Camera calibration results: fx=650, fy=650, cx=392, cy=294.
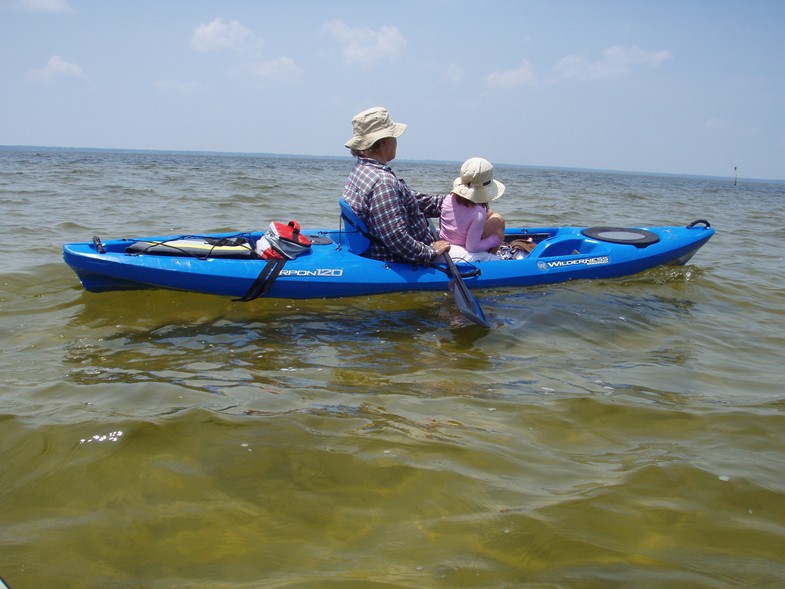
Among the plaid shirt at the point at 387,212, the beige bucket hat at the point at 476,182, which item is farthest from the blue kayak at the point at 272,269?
the beige bucket hat at the point at 476,182

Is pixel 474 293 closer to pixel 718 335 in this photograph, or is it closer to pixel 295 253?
pixel 295 253

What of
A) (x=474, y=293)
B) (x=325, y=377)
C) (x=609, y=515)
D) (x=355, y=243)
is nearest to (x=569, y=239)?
(x=474, y=293)

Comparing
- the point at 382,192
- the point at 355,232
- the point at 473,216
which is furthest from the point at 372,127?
the point at 473,216

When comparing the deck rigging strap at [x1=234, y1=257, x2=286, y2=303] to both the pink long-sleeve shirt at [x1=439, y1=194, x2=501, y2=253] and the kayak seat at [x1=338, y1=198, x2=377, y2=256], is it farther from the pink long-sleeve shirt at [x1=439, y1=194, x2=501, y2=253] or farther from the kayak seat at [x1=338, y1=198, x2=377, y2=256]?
the pink long-sleeve shirt at [x1=439, y1=194, x2=501, y2=253]

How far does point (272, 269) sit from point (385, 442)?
2.75 m

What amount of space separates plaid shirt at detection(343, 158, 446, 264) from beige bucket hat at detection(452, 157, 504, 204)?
1.52ft

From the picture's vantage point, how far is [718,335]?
559 centimetres

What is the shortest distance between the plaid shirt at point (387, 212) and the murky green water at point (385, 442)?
0.50m

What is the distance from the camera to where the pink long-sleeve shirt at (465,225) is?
6.07 m

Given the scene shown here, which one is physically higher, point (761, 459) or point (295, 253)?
point (295, 253)

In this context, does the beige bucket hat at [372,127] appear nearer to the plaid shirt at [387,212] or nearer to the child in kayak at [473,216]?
the plaid shirt at [387,212]

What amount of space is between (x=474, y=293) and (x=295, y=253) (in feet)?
5.74

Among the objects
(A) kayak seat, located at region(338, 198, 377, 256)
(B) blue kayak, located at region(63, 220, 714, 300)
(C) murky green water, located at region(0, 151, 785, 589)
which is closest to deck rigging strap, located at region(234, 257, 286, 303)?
(B) blue kayak, located at region(63, 220, 714, 300)

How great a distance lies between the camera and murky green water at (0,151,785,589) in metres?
2.38
